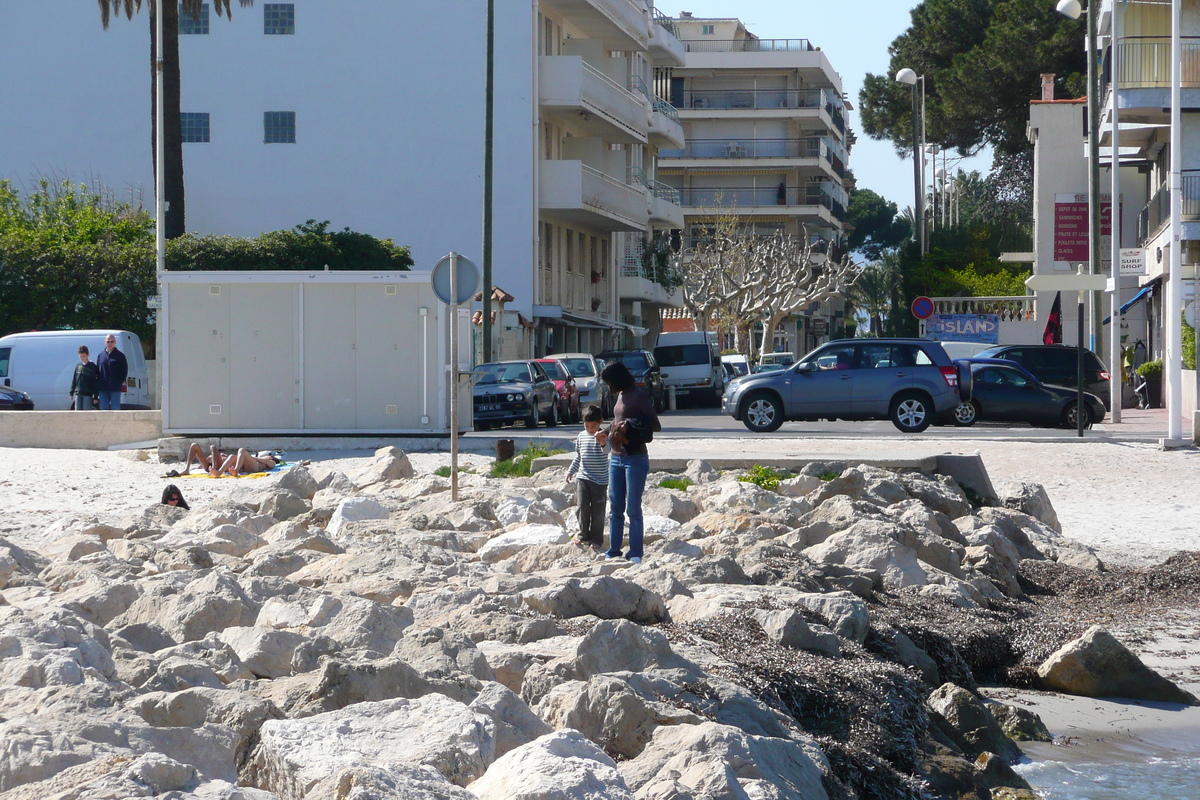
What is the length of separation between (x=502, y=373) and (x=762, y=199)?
5497 cm

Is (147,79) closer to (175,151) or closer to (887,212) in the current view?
(175,151)

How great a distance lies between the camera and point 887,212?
12306 cm

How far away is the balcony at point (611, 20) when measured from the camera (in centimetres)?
4672

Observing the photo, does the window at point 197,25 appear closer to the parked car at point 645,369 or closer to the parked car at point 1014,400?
the parked car at point 645,369

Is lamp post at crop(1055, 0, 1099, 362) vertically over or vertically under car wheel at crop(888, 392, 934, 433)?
over

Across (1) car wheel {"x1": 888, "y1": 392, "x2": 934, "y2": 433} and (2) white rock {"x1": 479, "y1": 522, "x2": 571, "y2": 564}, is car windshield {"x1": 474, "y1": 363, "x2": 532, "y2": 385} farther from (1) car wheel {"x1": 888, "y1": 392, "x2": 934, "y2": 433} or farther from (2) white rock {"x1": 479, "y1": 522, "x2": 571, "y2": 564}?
(2) white rock {"x1": 479, "y1": 522, "x2": 571, "y2": 564}

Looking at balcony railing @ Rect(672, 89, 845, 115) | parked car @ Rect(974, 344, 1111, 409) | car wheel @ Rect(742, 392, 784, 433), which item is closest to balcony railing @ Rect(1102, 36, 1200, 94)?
parked car @ Rect(974, 344, 1111, 409)

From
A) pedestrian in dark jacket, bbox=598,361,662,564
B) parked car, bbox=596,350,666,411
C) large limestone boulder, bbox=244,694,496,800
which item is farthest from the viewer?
parked car, bbox=596,350,666,411

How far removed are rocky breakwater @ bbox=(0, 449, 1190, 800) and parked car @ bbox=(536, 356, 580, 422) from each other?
1825cm

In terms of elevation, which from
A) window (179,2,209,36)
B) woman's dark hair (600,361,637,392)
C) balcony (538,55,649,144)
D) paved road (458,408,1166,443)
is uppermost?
window (179,2,209,36)

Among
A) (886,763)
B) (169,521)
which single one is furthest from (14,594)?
(886,763)

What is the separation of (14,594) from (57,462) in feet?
38.1

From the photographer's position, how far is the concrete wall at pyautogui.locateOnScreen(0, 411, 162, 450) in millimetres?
22328

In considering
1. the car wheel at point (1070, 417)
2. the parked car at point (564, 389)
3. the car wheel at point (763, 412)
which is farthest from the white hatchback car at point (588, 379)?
the car wheel at point (1070, 417)
